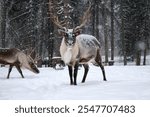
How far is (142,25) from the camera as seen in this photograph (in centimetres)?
3797

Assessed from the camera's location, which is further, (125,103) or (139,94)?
(139,94)

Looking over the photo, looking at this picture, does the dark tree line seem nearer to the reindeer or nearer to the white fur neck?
the reindeer

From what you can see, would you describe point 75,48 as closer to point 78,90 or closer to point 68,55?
point 68,55

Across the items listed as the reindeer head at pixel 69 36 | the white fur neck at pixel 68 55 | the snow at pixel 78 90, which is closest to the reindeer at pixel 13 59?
the snow at pixel 78 90

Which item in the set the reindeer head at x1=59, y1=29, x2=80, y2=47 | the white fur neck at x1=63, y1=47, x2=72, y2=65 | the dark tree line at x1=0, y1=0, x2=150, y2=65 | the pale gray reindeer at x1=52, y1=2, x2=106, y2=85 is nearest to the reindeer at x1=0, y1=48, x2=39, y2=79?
the pale gray reindeer at x1=52, y1=2, x2=106, y2=85

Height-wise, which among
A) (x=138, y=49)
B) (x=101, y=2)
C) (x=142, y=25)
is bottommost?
(x=138, y=49)

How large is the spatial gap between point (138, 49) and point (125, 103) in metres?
33.1

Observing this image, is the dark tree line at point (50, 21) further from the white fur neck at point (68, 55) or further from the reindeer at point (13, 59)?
the white fur neck at point (68, 55)

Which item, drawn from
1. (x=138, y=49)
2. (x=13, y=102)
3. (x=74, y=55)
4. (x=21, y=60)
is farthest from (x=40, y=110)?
(x=138, y=49)

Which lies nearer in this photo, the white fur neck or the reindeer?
the white fur neck

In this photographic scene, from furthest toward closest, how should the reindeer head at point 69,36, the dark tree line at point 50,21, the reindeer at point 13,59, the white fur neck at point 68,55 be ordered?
the dark tree line at point 50,21
the reindeer at point 13,59
the white fur neck at point 68,55
the reindeer head at point 69,36

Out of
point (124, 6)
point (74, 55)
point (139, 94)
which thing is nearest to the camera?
point (139, 94)

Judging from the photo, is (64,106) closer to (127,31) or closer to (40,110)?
(40,110)

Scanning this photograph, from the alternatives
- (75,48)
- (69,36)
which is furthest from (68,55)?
(69,36)
